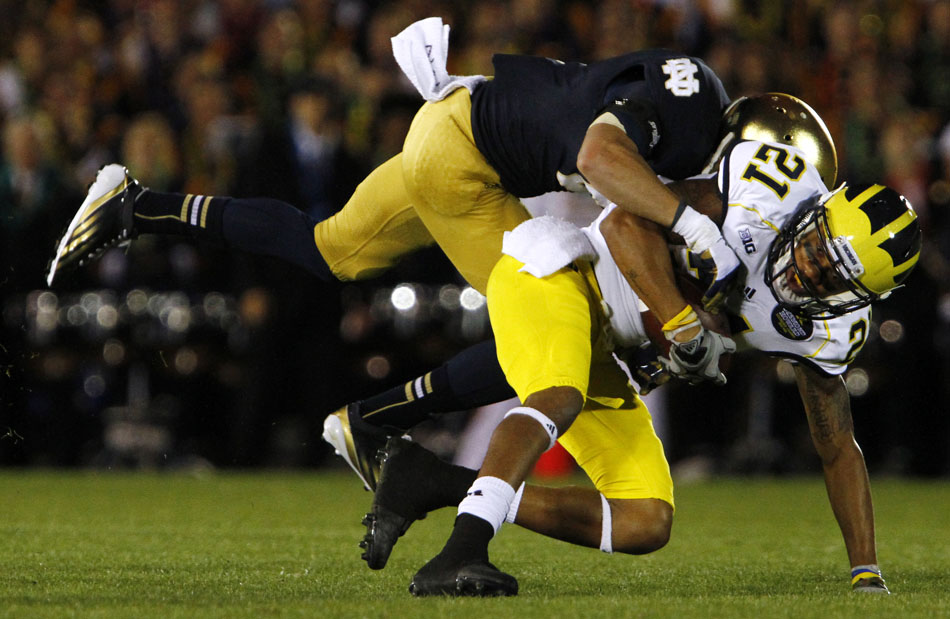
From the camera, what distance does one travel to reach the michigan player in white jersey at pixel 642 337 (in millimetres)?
3238

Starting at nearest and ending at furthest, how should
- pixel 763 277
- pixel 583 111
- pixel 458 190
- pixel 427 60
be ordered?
pixel 763 277, pixel 583 111, pixel 458 190, pixel 427 60

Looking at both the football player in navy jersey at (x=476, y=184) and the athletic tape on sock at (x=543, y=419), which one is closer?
the athletic tape on sock at (x=543, y=419)

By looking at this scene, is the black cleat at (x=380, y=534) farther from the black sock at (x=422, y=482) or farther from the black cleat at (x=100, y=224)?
the black cleat at (x=100, y=224)

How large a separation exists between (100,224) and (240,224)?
479 millimetres

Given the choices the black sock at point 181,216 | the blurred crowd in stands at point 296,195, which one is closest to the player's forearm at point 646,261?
the black sock at point 181,216

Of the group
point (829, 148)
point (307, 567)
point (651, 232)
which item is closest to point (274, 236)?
point (307, 567)

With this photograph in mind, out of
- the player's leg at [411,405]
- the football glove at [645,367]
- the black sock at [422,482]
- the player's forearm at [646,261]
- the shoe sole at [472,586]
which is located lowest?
the shoe sole at [472,586]

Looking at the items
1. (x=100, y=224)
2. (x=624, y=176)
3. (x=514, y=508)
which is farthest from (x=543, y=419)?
(x=100, y=224)

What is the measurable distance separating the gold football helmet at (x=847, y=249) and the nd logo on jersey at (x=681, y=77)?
603 millimetres

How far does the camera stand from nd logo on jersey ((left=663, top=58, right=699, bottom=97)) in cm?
379

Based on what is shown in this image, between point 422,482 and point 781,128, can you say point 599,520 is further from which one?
point 781,128

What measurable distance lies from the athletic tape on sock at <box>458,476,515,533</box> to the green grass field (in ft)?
0.65

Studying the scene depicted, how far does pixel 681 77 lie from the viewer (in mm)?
3828

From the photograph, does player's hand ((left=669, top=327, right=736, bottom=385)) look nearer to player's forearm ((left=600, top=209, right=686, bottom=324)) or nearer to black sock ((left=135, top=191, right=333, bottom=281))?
player's forearm ((left=600, top=209, right=686, bottom=324))
